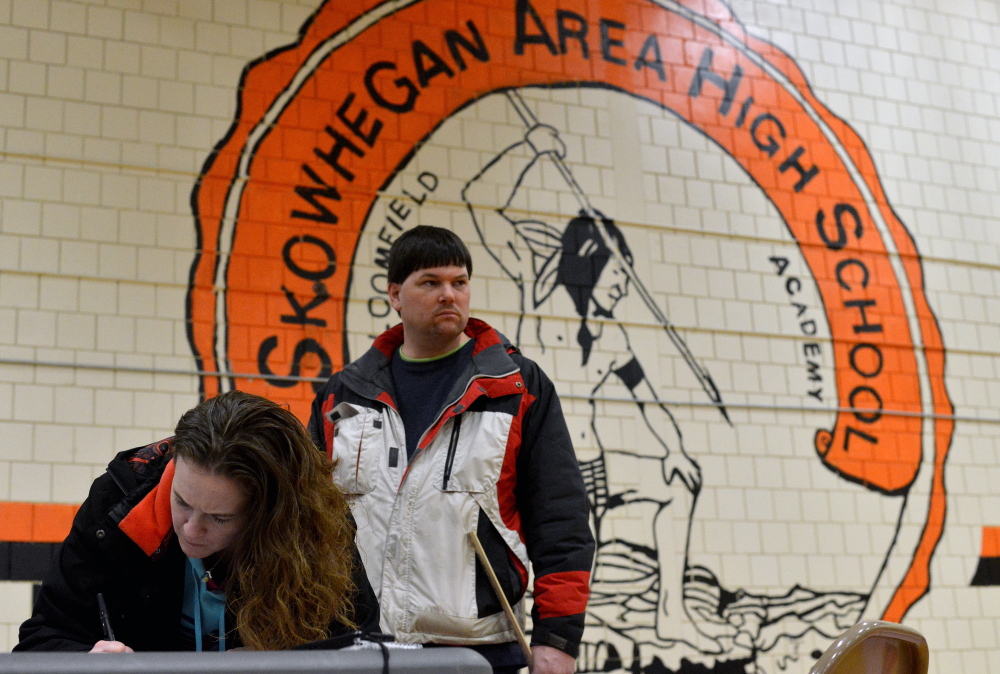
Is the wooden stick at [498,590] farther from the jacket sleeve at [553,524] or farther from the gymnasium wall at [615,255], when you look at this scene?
the gymnasium wall at [615,255]

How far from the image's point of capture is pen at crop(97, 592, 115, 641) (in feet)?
4.59

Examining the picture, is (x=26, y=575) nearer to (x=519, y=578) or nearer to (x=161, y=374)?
(x=161, y=374)

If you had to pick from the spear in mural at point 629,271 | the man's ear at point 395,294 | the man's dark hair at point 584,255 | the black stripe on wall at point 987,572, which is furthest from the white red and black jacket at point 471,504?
the black stripe on wall at point 987,572

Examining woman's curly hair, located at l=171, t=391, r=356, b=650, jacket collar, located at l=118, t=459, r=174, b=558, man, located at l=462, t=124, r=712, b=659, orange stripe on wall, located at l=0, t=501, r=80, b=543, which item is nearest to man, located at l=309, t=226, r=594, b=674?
woman's curly hair, located at l=171, t=391, r=356, b=650

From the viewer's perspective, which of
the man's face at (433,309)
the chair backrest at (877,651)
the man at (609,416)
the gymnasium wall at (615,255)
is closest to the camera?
the chair backrest at (877,651)

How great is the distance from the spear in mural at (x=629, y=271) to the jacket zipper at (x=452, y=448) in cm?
204

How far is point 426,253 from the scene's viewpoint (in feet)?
8.86

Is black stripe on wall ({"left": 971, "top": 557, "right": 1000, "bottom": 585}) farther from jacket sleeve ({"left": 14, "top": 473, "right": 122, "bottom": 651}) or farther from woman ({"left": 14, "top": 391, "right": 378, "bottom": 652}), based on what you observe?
jacket sleeve ({"left": 14, "top": 473, "right": 122, "bottom": 651})

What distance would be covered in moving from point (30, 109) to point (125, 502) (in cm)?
265

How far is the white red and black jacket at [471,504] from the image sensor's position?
2406 millimetres

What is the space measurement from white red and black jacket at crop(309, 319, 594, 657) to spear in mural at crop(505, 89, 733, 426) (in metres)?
1.89

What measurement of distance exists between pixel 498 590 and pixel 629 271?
2.30 meters

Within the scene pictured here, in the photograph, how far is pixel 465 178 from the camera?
4293mm

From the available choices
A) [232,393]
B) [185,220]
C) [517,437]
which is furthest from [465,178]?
[232,393]
